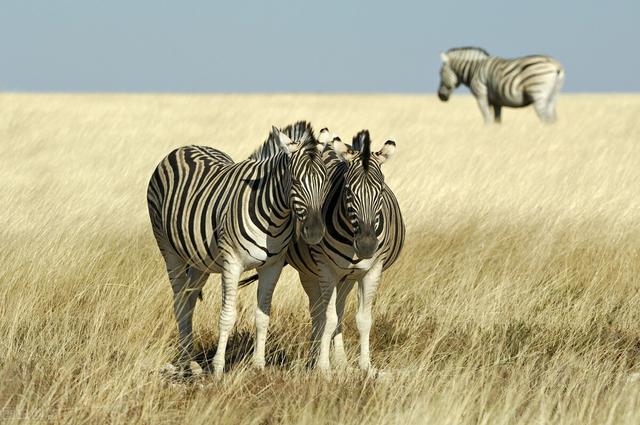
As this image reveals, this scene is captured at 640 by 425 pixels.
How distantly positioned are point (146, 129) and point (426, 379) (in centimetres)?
1354

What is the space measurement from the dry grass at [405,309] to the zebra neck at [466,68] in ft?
28.2

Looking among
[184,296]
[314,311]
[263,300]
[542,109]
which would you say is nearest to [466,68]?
[542,109]

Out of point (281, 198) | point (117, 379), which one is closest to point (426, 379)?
point (281, 198)

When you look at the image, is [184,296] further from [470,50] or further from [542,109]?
[470,50]

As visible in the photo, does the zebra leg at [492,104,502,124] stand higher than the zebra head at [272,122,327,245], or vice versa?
the zebra head at [272,122,327,245]

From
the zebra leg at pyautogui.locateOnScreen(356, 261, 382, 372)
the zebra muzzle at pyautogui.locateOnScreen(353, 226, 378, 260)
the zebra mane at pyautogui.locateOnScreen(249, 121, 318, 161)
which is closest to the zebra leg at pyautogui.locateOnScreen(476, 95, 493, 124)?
the zebra mane at pyautogui.locateOnScreen(249, 121, 318, 161)

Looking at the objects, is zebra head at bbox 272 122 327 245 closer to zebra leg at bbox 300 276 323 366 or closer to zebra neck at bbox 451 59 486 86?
zebra leg at bbox 300 276 323 366

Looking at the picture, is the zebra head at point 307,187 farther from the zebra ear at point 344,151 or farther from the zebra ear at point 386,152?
the zebra ear at point 386,152

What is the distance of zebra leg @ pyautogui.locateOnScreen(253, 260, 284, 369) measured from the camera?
208 inches

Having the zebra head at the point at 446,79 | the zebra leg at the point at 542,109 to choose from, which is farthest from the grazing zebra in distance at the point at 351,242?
the zebra head at the point at 446,79

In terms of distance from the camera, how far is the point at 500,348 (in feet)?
18.7

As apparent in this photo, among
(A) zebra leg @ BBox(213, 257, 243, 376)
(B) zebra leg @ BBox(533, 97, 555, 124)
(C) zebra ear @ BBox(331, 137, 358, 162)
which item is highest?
(C) zebra ear @ BBox(331, 137, 358, 162)

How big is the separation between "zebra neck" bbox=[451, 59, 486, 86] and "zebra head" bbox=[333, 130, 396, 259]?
17.6 metres

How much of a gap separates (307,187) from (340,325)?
113cm
